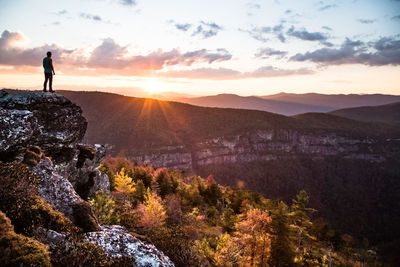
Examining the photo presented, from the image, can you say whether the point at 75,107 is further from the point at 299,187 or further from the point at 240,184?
the point at 299,187

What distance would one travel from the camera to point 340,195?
185000 millimetres

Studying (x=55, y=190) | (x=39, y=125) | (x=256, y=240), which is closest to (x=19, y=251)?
(x=55, y=190)

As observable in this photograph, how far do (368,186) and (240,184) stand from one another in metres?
99.0

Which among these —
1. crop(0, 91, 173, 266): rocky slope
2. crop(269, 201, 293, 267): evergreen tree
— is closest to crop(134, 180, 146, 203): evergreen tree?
crop(0, 91, 173, 266): rocky slope

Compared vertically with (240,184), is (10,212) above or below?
above

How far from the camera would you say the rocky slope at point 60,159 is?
34.6 feet

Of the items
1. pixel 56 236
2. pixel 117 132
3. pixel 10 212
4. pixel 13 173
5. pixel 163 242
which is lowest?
pixel 117 132

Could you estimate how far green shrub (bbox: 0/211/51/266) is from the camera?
6719 mm

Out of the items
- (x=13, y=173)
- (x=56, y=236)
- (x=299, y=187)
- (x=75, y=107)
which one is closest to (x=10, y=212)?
(x=56, y=236)

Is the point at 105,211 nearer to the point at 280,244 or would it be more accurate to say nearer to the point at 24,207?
the point at 24,207

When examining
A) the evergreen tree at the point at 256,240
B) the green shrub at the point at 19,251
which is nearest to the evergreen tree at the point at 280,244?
the evergreen tree at the point at 256,240

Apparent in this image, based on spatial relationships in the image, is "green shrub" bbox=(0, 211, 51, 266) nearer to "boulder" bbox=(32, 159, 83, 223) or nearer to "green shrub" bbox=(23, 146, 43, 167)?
"boulder" bbox=(32, 159, 83, 223)

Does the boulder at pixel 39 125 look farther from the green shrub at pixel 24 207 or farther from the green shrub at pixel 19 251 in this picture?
the green shrub at pixel 19 251

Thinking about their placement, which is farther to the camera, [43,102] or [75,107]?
[75,107]
